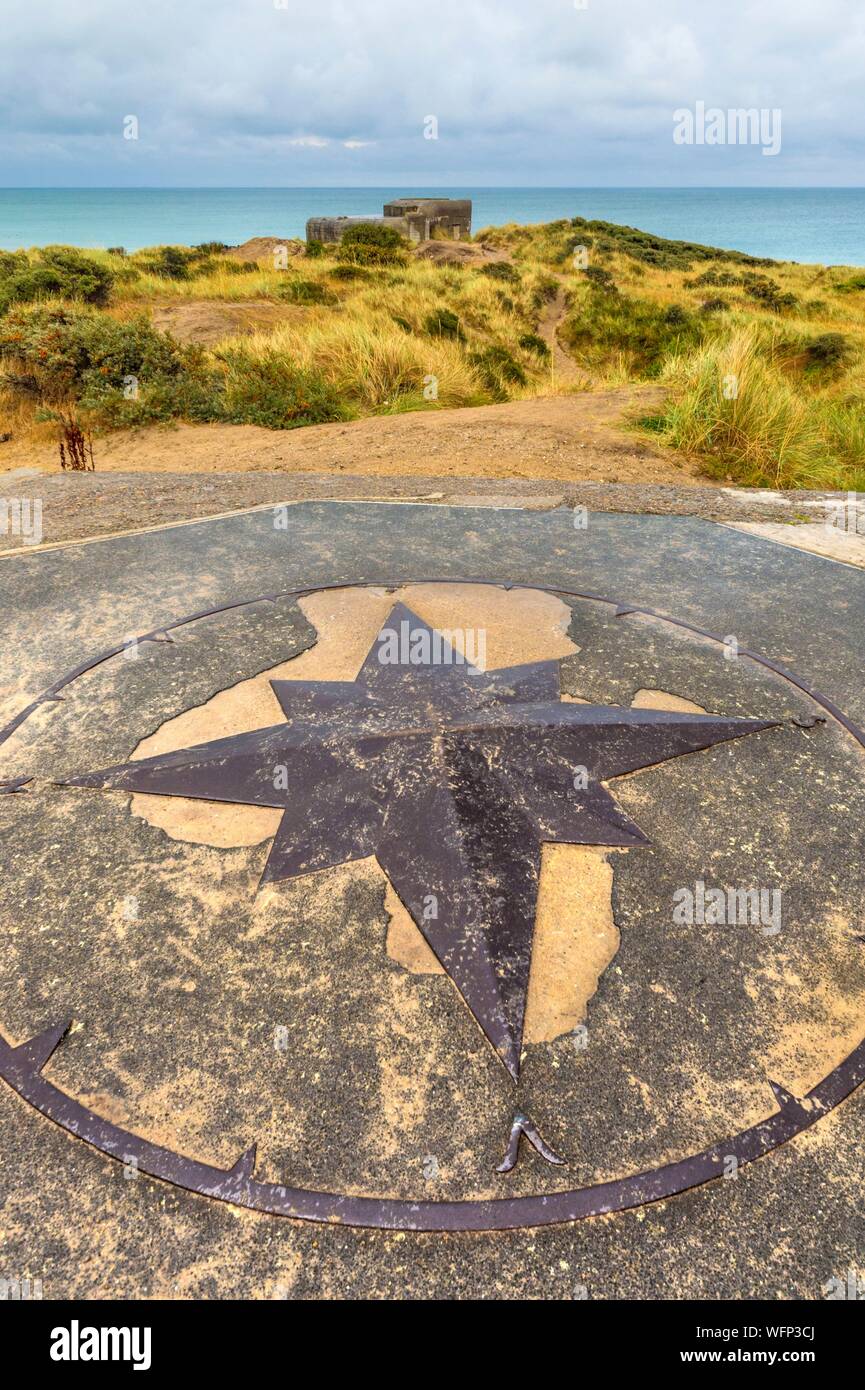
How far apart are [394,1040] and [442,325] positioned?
50.4 ft

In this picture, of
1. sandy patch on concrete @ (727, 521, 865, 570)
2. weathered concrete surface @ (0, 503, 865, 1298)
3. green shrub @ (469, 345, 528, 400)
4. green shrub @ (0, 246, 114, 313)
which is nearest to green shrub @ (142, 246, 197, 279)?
green shrub @ (0, 246, 114, 313)

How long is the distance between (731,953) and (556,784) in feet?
2.37

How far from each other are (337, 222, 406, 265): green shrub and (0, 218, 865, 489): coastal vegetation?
19 centimetres

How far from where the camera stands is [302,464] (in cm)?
802

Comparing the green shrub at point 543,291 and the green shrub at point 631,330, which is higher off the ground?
the green shrub at point 543,291

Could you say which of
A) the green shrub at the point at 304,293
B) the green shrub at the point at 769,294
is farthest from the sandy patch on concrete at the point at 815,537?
the green shrub at the point at 769,294

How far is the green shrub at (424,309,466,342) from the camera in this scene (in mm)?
14758

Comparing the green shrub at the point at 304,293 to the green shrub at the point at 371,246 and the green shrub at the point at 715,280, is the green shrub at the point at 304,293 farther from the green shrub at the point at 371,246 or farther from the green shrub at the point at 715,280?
the green shrub at the point at 715,280

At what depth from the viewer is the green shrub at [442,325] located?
1476cm

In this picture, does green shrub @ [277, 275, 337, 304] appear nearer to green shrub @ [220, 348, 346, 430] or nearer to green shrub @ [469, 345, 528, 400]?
green shrub @ [469, 345, 528, 400]

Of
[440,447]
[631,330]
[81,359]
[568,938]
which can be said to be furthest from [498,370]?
[568,938]

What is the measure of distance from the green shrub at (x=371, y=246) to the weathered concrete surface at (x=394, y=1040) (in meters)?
25.1
